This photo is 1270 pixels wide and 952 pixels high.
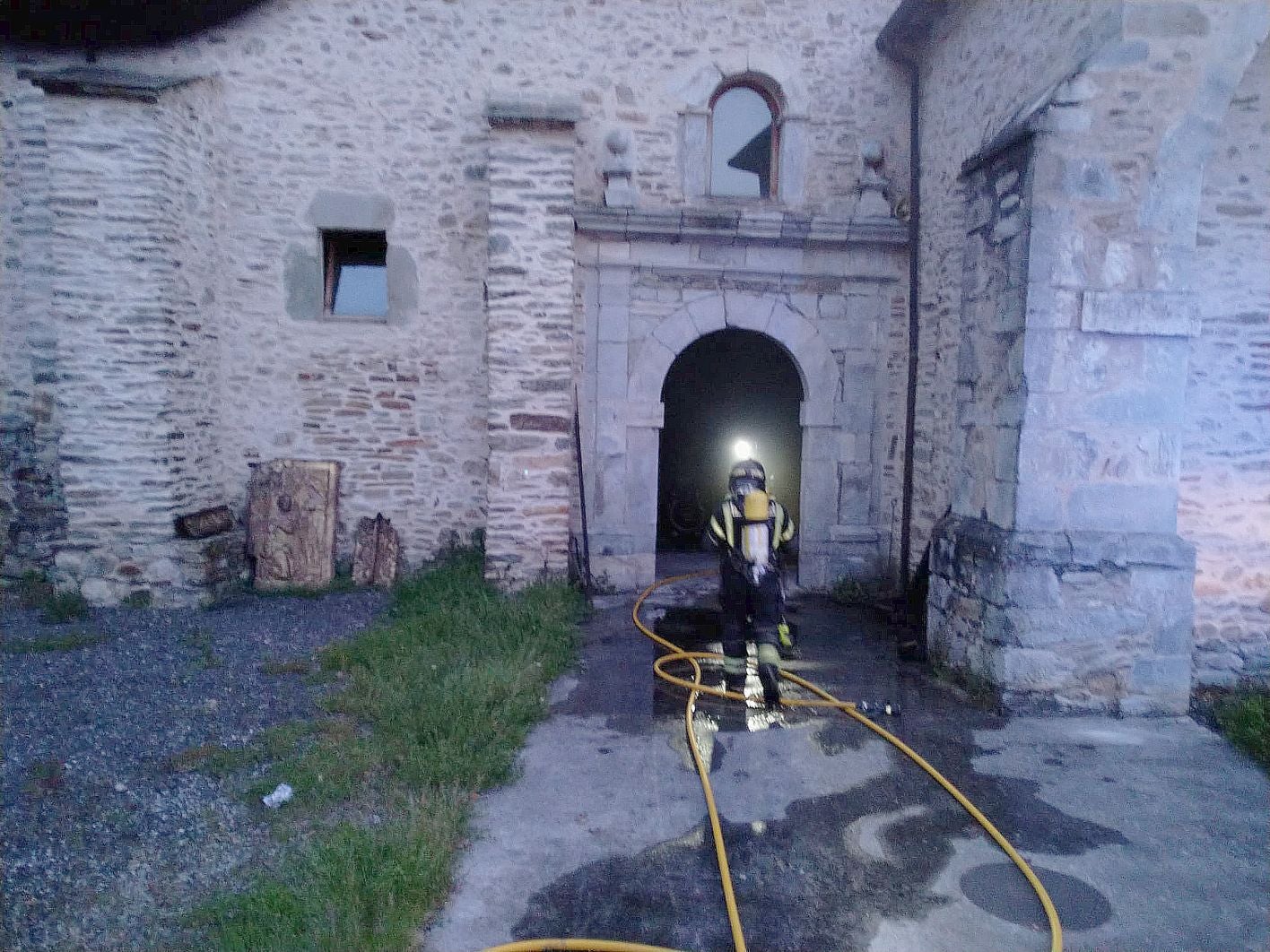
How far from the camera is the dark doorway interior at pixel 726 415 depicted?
1077 centimetres

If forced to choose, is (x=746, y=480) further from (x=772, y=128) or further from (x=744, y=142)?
(x=772, y=128)

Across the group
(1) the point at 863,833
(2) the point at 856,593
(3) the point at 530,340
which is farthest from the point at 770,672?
(3) the point at 530,340

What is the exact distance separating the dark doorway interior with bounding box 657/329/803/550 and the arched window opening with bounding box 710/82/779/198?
→ 320cm

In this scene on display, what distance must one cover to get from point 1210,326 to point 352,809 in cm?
582

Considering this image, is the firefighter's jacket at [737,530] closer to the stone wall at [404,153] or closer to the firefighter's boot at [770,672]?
the firefighter's boot at [770,672]

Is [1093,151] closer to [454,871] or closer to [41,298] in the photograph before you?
[454,871]

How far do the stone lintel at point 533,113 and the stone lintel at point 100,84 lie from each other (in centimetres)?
270

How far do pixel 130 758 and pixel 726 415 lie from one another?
850cm

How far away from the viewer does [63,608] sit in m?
6.18

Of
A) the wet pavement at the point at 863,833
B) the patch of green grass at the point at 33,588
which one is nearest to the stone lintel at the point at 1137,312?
the wet pavement at the point at 863,833

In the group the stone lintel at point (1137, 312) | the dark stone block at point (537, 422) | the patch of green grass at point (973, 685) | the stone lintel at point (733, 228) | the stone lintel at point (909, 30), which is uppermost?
the stone lintel at point (909, 30)

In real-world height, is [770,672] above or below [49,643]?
above

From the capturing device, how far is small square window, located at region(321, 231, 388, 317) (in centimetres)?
759

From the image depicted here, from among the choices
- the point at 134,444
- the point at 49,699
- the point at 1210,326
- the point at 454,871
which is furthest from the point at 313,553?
the point at 1210,326
